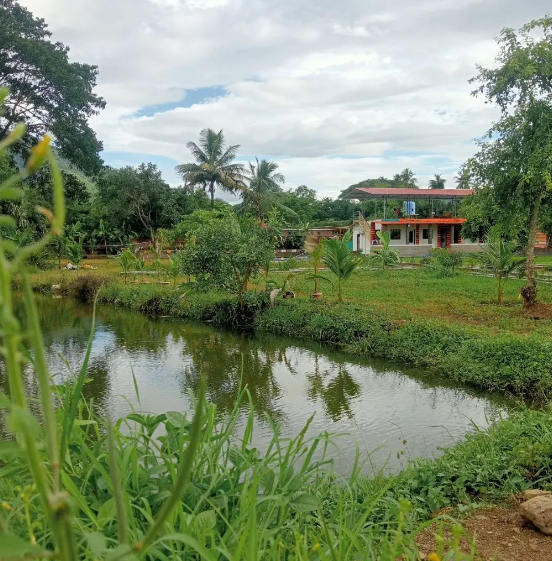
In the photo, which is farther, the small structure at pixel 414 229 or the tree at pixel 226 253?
the small structure at pixel 414 229

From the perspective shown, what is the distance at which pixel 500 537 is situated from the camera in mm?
2820

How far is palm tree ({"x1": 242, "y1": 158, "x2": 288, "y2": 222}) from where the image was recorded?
3172 cm

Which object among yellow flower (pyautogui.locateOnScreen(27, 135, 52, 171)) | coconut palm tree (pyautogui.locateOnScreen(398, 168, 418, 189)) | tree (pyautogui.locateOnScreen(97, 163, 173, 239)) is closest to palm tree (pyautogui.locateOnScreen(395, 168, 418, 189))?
coconut palm tree (pyautogui.locateOnScreen(398, 168, 418, 189))

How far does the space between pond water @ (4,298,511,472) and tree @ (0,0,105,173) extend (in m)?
6.49

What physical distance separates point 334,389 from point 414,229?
23.8m

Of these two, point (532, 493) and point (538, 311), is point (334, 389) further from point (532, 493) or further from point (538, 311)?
point (538, 311)

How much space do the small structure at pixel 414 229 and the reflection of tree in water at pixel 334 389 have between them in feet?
62.8

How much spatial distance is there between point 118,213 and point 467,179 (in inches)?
819

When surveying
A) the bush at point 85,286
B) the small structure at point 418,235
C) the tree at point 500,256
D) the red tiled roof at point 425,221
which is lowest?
the bush at point 85,286

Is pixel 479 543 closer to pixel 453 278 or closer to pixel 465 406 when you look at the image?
pixel 465 406

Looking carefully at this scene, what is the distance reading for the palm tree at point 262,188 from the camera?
3172 centimetres

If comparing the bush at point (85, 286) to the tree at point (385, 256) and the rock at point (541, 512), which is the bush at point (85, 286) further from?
the rock at point (541, 512)

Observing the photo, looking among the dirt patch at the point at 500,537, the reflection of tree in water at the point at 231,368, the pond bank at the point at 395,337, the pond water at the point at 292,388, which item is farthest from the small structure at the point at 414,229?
the dirt patch at the point at 500,537

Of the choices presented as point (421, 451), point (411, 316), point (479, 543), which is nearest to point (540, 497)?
point (479, 543)
